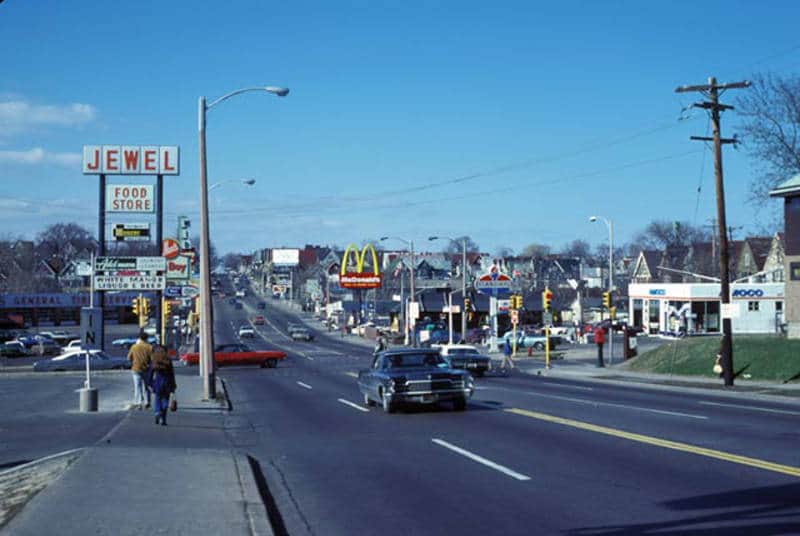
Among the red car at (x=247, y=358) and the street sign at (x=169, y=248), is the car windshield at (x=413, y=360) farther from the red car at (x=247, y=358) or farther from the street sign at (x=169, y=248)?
the street sign at (x=169, y=248)

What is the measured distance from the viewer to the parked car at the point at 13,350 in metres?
65.5

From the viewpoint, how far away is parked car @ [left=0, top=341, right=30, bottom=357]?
2579 inches

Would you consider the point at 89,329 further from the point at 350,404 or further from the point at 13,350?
the point at 13,350

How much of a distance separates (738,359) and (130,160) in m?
Result: 34.5

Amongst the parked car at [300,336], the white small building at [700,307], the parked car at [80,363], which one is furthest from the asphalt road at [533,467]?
the parked car at [300,336]

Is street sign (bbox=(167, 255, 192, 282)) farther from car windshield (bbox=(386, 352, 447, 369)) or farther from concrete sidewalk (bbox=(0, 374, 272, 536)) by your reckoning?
concrete sidewalk (bbox=(0, 374, 272, 536))

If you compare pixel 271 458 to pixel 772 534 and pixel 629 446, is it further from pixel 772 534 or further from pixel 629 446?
pixel 772 534

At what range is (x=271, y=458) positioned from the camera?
1384cm

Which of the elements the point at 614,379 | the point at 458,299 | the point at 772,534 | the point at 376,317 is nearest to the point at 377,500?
the point at 772,534

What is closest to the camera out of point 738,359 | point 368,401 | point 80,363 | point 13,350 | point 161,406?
point 161,406

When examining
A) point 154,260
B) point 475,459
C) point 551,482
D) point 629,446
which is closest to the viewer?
point 551,482

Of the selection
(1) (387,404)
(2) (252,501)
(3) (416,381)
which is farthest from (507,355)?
(2) (252,501)

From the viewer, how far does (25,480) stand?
10.6 m

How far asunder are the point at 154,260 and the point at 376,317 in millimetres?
73521
